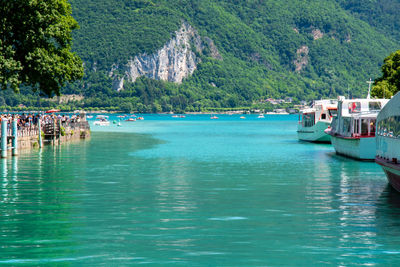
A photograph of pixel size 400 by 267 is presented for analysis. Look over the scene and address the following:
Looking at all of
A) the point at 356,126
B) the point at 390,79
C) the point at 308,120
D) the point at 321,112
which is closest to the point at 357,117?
the point at 356,126

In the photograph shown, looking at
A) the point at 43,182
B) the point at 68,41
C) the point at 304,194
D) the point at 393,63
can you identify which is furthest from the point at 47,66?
the point at 393,63

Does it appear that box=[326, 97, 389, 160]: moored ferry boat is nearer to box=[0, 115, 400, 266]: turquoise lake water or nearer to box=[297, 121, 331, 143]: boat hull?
box=[0, 115, 400, 266]: turquoise lake water

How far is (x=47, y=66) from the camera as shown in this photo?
58781 mm

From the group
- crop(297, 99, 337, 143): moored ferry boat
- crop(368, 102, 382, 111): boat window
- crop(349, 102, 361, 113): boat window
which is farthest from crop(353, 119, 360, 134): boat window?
crop(297, 99, 337, 143): moored ferry boat

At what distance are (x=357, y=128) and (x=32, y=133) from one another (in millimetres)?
31582

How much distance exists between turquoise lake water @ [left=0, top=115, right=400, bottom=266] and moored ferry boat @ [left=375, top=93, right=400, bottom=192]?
125 cm

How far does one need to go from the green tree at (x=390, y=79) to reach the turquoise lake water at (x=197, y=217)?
52.7m

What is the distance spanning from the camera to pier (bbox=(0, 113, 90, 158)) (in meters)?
52.0

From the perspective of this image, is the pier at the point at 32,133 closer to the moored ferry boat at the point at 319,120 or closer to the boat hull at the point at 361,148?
the boat hull at the point at 361,148

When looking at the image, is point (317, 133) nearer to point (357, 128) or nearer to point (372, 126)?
point (357, 128)

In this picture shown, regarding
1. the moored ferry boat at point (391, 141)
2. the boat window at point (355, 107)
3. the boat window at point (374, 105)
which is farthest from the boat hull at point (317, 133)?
the moored ferry boat at point (391, 141)

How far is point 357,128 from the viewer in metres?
52.2

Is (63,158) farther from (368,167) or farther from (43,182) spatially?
(368,167)

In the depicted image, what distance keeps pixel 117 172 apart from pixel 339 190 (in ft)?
50.5
